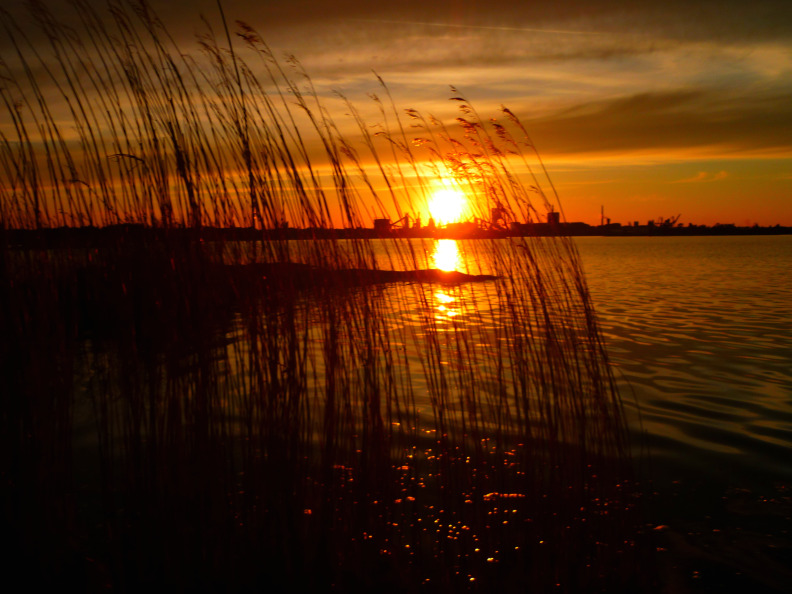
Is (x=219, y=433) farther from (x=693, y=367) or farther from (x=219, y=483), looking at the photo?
(x=693, y=367)

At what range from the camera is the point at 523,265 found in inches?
102

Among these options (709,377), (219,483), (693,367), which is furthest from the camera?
(693,367)

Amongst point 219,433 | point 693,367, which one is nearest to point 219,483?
point 219,433

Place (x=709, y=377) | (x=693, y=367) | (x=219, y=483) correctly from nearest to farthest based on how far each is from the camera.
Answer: (x=219, y=483) < (x=709, y=377) < (x=693, y=367)

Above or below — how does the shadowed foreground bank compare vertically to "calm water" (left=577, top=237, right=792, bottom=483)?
above

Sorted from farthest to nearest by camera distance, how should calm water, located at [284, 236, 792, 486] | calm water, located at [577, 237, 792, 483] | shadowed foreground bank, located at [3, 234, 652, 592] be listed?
calm water, located at [577, 237, 792, 483] < calm water, located at [284, 236, 792, 486] < shadowed foreground bank, located at [3, 234, 652, 592]

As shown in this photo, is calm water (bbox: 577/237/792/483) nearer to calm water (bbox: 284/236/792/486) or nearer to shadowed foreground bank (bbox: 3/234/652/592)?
calm water (bbox: 284/236/792/486)

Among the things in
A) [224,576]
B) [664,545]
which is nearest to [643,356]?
[664,545]

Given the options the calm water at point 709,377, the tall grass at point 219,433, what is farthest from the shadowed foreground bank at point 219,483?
the calm water at point 709,377

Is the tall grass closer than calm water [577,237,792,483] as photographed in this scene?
Yes

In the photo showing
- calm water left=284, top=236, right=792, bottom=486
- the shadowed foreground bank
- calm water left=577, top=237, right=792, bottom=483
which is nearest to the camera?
the shadowed foreground bank

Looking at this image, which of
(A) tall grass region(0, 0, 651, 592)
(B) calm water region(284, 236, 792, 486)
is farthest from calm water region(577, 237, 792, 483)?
(A) tall grass region(0, 0, 651, 592)

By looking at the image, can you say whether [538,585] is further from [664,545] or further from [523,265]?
[523,265]

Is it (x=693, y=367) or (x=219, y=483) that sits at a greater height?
(x=219, y=483)
